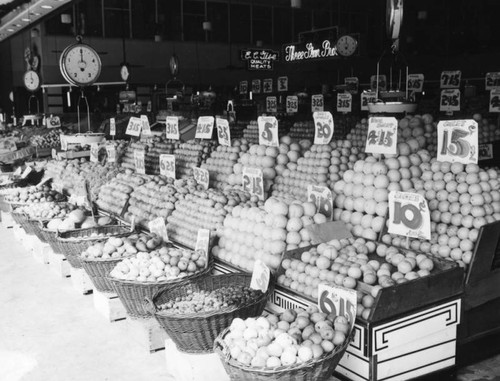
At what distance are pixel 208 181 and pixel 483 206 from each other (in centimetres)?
286

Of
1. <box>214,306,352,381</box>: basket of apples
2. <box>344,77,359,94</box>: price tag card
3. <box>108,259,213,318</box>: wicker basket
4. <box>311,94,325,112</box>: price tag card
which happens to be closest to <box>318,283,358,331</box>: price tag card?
<box>214,306,352,381</box>: basket of apples

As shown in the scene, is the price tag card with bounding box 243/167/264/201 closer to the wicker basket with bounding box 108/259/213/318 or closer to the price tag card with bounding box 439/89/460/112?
the wicker basket with bounding box 108/259/213/318

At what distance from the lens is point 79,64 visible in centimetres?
807

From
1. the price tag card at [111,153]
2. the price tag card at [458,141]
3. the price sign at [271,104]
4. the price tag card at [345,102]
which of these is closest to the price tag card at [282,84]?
the price sign at [271,104]

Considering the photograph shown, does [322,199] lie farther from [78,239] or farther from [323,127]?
[78,239]

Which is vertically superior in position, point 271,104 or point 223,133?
point 271,104

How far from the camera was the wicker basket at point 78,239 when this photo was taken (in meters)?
4.83

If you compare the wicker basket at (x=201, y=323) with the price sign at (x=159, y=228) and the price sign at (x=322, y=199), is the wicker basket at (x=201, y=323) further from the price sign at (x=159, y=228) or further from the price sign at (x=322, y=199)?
the price sign at (x=159, y=228)

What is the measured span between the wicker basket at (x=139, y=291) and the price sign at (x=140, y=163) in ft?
10.5

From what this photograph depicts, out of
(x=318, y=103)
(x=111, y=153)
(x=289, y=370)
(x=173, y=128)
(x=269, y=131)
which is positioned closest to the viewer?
(x=289, y=370)

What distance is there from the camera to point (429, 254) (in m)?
3.55

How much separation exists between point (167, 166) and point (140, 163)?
0.71 m

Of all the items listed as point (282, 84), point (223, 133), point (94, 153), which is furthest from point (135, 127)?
point (282, 84)

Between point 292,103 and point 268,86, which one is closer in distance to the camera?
point 292,103
